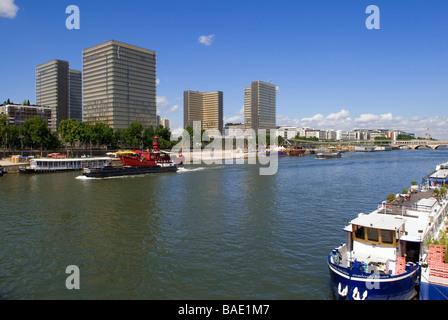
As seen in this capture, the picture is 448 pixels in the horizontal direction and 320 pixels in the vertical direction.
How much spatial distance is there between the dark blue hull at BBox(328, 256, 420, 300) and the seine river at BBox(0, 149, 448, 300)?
65.4 inches

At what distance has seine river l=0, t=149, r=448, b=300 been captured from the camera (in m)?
17.1

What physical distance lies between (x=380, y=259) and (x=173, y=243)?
562 inches

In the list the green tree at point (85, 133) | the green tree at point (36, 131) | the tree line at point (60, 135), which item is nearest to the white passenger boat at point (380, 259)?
the tree line at point (60, 135)

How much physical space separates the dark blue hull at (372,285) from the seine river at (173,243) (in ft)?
5.45

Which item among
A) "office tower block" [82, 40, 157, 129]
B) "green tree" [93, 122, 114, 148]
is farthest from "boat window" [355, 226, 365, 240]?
"office tower block" [82, 40, 157, 129]

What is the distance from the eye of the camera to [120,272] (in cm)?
1911

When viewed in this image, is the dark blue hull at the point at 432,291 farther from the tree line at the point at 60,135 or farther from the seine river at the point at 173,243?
the tree line at the point at 60,135

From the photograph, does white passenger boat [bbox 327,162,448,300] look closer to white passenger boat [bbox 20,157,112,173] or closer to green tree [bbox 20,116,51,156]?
white passenger boat [bbox 20,157,112,173]

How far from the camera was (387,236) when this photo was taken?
16.6m

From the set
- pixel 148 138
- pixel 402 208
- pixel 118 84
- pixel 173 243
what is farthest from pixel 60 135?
pixel 402 208

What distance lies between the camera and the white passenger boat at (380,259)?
1432 cm
